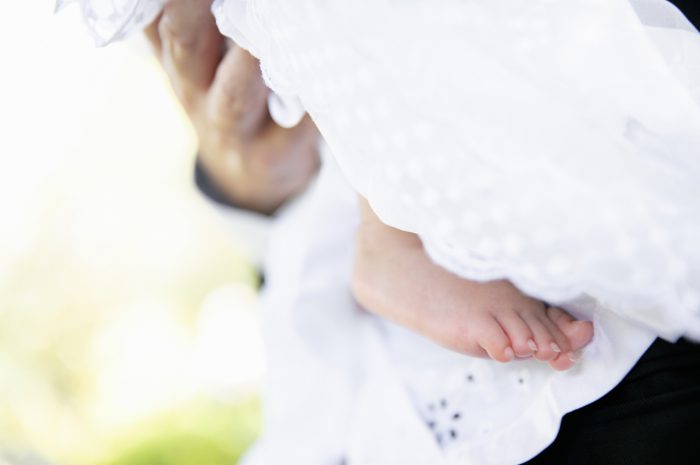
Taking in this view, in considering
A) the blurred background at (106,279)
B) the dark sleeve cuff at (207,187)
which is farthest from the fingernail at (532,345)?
the blurred background at (106,279)

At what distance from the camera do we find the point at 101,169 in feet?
5.22

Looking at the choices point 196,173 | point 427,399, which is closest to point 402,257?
point 427,399

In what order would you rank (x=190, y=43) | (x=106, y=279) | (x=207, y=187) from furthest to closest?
(x=106, y=279) < (x=207, y=187) < (x=190, y=43)

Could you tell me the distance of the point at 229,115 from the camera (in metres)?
0.83

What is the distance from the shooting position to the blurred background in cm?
140

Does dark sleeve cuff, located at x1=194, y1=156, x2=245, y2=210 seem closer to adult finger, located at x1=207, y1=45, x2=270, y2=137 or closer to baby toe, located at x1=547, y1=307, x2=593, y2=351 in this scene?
adult finger, located at x1=207, y1=45, x2=270, y2=137

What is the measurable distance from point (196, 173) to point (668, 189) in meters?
0.71

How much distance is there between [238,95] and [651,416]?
52cm

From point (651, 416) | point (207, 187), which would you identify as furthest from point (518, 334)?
point (207, 187)

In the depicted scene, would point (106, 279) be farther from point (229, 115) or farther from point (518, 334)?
point (518, 334)

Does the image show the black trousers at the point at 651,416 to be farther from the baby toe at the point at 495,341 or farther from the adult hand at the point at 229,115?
the adult hand at the point at 229,115

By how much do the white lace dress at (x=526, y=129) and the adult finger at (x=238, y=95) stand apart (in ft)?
0.71

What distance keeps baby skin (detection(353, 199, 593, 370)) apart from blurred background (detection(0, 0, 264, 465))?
2.27 feet

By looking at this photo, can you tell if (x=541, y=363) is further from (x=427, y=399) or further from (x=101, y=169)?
(x=101, y=169)
